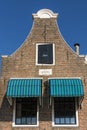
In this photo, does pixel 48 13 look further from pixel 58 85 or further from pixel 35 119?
pixel 35 119

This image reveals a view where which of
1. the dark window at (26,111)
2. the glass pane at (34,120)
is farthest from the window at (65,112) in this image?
the dark window at (26,111)

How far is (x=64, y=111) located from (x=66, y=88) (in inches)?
59.6

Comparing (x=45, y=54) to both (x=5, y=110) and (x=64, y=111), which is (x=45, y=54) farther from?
(x=5, y=110)

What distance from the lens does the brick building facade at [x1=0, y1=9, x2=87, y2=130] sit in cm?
1895

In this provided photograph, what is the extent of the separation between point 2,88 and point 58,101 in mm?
3553

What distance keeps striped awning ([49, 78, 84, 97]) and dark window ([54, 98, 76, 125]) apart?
39.6 inches

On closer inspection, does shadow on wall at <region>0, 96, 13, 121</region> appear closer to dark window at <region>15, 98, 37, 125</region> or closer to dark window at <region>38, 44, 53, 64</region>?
dark window at <region>15, 98, 37, 125</region>

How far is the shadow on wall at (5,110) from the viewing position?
63.3ft

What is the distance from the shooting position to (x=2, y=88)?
20031 millimetres

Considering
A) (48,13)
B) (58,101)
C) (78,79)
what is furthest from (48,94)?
(48,13)

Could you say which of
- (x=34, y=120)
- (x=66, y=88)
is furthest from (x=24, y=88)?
(x=66, y=88)

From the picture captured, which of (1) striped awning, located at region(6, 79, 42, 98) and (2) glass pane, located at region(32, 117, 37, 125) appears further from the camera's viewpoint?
(2) glass pane, located at region(32, 117, 37, 125)

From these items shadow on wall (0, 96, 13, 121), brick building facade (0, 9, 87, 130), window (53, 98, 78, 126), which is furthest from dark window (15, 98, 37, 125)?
window (53, 98, 78, 126)

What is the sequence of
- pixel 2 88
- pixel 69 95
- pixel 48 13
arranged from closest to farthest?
pixel 69 95 < pixel 2 88 < pixel 48 13
